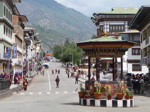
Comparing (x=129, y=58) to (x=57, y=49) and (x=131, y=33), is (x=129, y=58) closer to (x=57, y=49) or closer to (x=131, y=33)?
(x=131, y=33)

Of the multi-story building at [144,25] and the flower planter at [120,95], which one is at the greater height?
the multi-story building at [144,25]

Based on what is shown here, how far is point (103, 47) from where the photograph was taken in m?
23.6

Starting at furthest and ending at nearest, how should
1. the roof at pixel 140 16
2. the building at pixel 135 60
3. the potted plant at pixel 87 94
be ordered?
1. the building at pixel 135 60
2. the roof at pixel 140 16
3. the potted plant at pixel 87 94

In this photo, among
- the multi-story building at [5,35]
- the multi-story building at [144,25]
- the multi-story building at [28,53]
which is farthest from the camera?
the multi-story building at [28,53]

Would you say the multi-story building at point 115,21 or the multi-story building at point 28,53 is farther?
the multi-story building at point 115,21

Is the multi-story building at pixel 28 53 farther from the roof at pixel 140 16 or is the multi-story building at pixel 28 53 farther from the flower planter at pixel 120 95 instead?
the flower planter at pixel 120 95

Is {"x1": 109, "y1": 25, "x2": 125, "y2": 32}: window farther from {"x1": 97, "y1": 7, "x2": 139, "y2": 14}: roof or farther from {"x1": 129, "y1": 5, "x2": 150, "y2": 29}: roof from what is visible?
{"x1": 129, "y1": 5, "x2": 150, "y2": 29}: roof

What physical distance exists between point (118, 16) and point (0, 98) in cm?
6090

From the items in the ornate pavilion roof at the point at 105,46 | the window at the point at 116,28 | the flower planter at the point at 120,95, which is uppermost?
the window at the point at 116,28

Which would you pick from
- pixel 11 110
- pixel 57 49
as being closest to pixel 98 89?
pixel 11 110

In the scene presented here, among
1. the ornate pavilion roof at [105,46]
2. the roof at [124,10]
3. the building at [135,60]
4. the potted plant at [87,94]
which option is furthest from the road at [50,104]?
the roof at [124,10]

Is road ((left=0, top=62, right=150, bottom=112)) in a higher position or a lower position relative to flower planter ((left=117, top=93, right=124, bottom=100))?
lower

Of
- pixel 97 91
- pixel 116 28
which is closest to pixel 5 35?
pixel 97 91

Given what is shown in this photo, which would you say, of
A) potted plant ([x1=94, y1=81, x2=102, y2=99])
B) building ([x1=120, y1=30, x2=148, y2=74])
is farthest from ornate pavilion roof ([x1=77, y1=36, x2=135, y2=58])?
building ([x1=120, y1=30, x2=148, y2=74])
